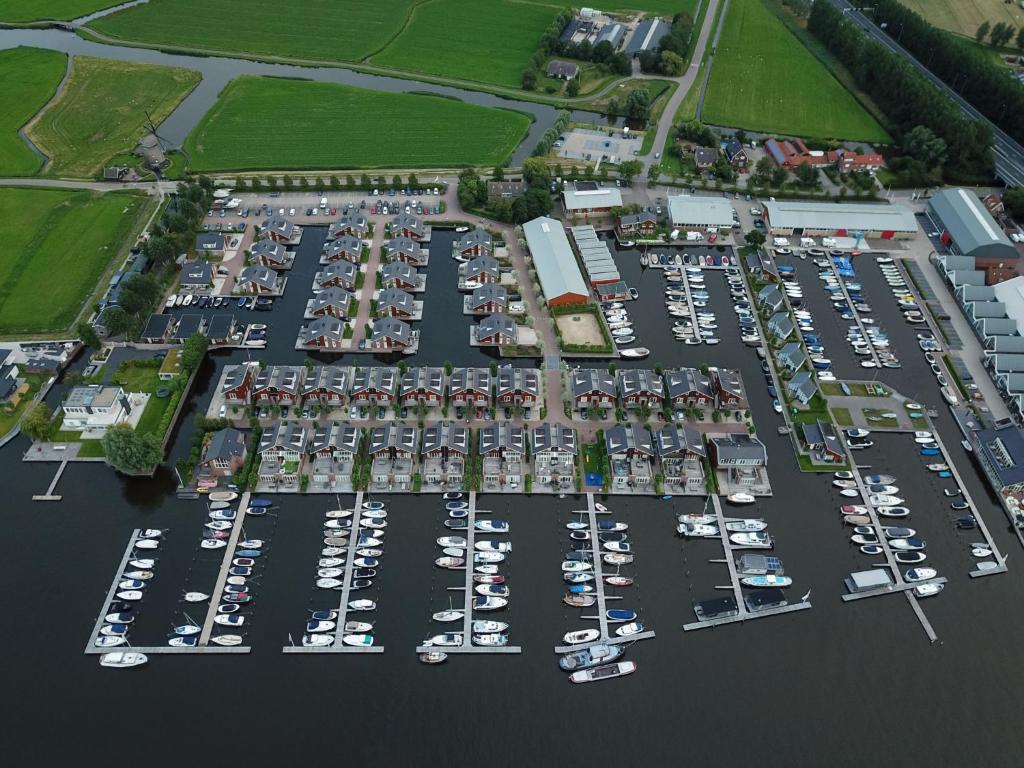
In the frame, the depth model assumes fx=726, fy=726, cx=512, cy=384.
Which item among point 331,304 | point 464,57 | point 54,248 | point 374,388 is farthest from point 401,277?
point 464,57

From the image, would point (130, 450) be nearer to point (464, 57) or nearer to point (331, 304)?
point (331, 304)

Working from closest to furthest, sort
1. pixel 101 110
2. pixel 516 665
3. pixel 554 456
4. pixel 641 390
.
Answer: pixel 516 665
pixel 554 456
pixel 641 390
pixel 101 110

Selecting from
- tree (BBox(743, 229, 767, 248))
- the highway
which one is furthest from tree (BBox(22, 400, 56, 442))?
the highway

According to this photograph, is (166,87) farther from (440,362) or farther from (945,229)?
(945,229)

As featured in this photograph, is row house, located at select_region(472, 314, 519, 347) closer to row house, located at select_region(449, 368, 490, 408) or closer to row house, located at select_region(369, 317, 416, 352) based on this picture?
row house, located at select_region(449, 368, 490, 408)

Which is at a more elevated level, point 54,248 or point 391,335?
point 54,248

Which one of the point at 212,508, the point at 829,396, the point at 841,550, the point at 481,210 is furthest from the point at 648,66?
the point at 212,508
